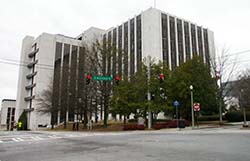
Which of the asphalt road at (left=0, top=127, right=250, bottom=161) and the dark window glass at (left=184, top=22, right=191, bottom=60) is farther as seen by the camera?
the dark window glass at (left=184, top=22, right=191, bottom=60)

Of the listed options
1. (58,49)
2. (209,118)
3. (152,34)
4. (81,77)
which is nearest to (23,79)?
(58,49)

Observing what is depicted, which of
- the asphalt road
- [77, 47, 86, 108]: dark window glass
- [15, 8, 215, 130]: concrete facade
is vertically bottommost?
the asphalt road

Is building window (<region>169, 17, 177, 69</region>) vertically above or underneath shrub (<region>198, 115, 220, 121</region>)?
above

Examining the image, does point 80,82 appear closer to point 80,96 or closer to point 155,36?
point 80,96

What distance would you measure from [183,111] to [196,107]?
1235 centimetres

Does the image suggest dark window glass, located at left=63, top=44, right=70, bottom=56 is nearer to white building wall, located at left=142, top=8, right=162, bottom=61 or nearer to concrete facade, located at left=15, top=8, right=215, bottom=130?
concrete facade, located at left=15, top=8, right=215, bottom=130

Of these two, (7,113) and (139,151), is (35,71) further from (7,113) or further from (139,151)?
(139,151)

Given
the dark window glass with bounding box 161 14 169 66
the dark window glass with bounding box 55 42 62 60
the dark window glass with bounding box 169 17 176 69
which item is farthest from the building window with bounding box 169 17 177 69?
the dark window glass with bounding box 55 42 62 60

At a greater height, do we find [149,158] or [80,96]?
[80,96]

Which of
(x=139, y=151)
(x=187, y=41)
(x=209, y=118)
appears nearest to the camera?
(x=139, y=151)

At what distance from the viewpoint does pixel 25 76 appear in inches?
3408

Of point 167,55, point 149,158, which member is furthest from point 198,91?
point 149,158

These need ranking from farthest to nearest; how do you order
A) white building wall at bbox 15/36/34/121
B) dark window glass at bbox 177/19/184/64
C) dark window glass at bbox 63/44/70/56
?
1. white building wall at bbox 15/36/34/121
2. dark window glass at bbox 63/44/70/56
3. dark window glass at bbox 177/19/184/64

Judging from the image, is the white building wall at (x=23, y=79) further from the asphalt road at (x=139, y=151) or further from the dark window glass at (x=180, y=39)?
the asphalt road at (x=139, y=151)
